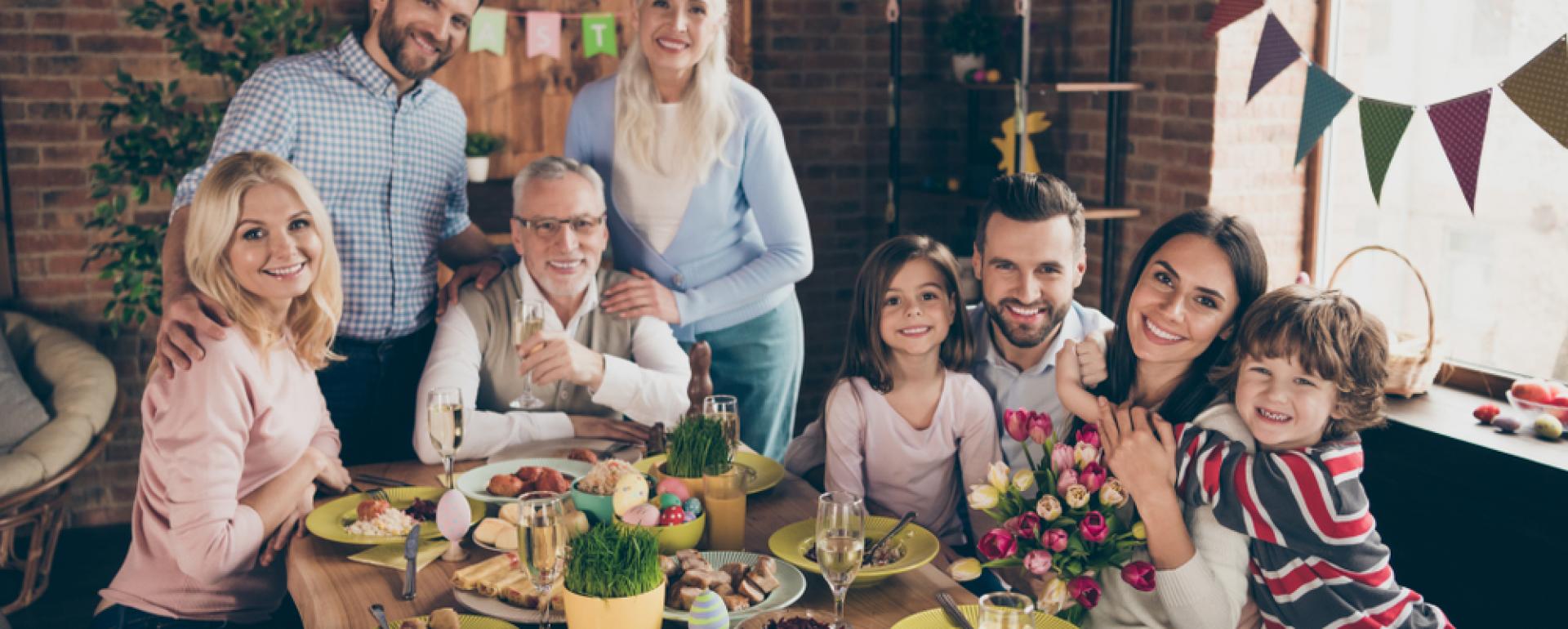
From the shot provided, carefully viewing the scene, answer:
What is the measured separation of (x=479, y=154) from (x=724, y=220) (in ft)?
6.36

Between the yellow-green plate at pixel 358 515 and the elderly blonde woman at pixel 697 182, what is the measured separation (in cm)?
77

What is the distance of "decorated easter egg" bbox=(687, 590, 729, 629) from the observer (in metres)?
1.64

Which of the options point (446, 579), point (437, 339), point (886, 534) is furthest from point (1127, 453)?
point (437, 339)

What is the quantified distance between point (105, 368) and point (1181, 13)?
11.7ft

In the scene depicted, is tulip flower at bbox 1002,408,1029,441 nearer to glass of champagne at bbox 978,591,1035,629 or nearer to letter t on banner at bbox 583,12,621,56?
glass of champagne at bbox 978,591,1035,629

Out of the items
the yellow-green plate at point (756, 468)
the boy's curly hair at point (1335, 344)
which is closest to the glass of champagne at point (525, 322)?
the yellow-green plate at point (756, 468)

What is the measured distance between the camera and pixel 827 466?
2.35 metres

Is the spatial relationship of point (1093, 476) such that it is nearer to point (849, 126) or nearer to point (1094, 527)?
point (1094, 527)

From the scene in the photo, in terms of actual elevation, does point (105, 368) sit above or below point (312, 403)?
below

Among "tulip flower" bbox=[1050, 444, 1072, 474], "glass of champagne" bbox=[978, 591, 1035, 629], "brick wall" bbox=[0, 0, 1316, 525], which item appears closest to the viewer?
"glass of champagne" bbox=[978, 591, 1035, 629]

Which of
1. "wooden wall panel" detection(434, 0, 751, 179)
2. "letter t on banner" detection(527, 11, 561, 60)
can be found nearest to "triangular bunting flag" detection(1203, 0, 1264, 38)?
"wooden wall panel" detection(434, 0, 751, 179)

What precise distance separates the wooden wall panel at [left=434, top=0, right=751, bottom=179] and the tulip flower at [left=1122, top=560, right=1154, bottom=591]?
3467 mm

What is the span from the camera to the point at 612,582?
1.59 m

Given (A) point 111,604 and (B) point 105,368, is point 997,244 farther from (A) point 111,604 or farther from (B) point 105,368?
(B) point 105,368
